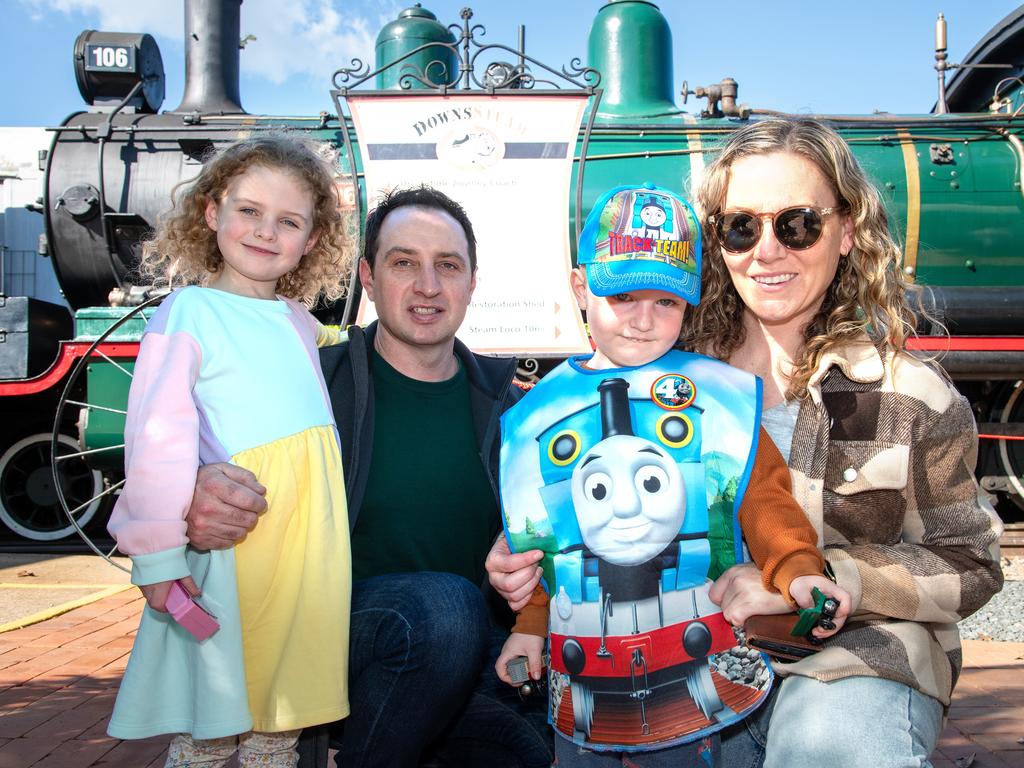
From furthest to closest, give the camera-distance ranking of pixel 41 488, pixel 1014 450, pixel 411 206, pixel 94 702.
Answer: pixel 41 488 → pixel 1014 450 → pixel 94 702 → pixel 411 206

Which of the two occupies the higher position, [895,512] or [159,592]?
[895,512]

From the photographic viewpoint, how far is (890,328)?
1543mm

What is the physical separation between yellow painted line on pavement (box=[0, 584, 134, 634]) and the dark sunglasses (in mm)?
3990

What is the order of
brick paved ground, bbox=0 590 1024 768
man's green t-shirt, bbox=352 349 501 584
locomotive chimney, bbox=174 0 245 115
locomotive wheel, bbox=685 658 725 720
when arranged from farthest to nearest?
1. locomotive chimney, bbox=174 0 245 115
2. brick paved ground, bbox=0 590 1024 768
3. man's green t-shirt, bbox=352 349 501 584
4. locomotive wheel, bbox=685 658 725 720

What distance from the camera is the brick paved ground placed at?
2590 millimetres

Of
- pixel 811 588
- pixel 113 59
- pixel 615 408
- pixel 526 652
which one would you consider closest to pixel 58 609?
pixel 526 652

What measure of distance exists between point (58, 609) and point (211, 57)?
15.6 feet

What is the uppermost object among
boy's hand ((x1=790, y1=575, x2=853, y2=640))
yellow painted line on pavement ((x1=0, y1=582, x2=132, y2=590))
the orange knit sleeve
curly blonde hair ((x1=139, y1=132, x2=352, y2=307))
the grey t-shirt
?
curly blonde hair ((x1=139, y1=132, x2=352, y2=307))

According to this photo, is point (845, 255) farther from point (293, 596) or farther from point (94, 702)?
point (94, 702)

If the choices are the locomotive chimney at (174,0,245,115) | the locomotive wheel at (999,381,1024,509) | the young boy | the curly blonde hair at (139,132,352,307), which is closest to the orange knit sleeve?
the young boy

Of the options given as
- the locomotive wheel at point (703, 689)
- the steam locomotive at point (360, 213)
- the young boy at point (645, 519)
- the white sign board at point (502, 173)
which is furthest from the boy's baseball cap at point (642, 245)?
the steam locomotive at point (360, 213)

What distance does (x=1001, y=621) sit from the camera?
3955 mm

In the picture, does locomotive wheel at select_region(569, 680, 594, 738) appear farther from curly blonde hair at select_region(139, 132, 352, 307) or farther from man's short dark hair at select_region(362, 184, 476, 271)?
curly blonde hair at select_region(139, 132, 352, 307)

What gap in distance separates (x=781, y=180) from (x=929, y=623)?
2.83ft
